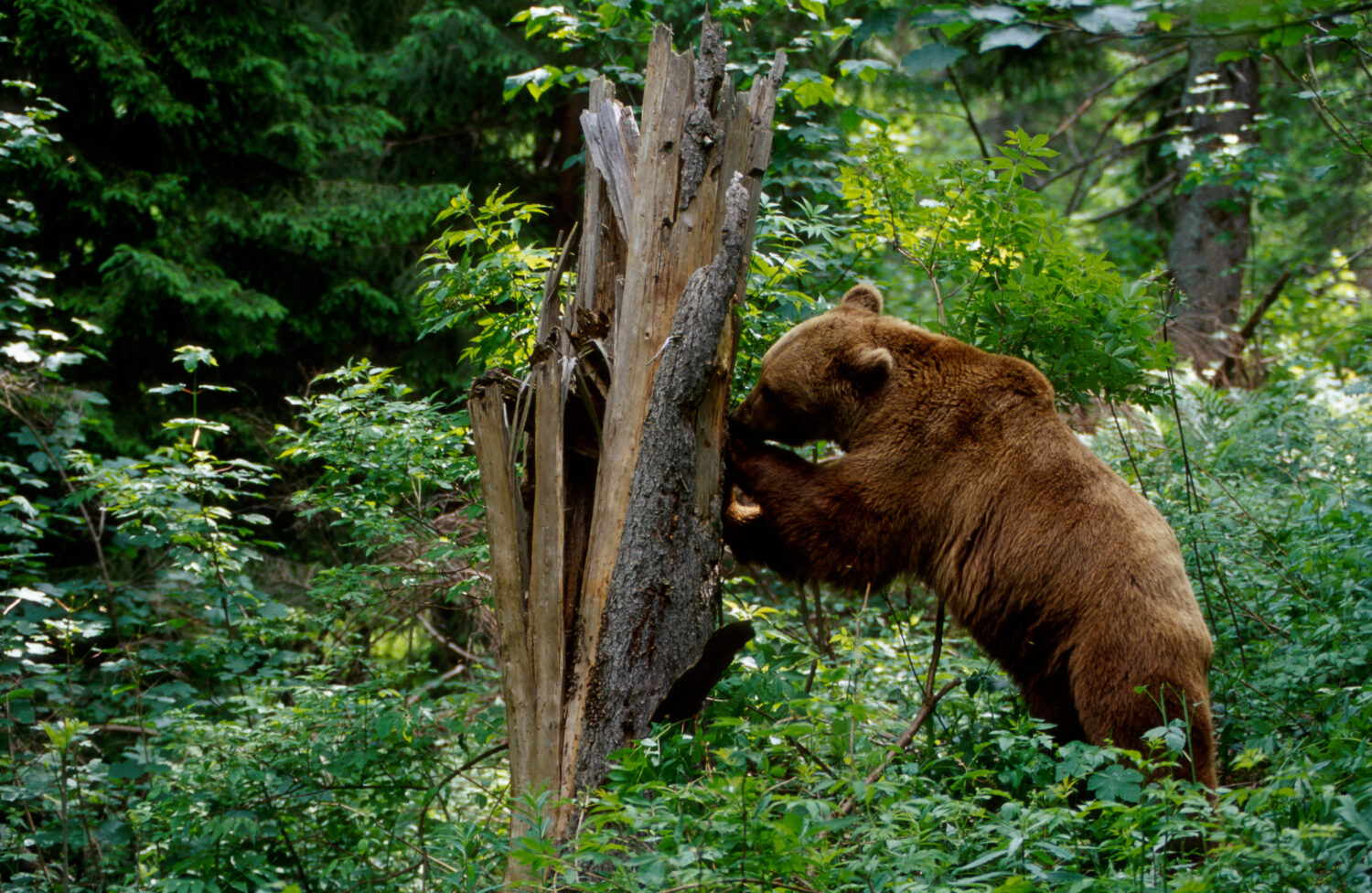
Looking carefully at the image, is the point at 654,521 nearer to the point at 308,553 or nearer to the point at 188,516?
the point at 188,516

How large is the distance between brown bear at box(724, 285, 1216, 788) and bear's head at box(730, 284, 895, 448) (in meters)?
0.01

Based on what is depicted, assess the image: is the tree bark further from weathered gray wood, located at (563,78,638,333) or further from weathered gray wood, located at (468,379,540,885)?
weathered gray wood, located at (468,379,540,885)

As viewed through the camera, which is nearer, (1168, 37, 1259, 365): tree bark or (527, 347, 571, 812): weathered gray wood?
(527, 347, 571, 812): weathered gray wood

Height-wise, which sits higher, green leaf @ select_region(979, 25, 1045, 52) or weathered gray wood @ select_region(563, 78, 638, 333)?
green leaf @ select_region(979, 25, 1045, 52)

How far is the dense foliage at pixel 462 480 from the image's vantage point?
270 cm

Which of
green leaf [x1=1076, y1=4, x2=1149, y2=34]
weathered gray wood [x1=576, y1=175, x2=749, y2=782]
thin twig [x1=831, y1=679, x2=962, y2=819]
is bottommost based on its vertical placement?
thin twig [x1=831, y1=679, x2=962, y2=819]

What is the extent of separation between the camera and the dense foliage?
8.86 ft

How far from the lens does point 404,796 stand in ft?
15.8

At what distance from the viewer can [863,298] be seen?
4.88 meters

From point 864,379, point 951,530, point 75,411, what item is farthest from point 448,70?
point 951,530

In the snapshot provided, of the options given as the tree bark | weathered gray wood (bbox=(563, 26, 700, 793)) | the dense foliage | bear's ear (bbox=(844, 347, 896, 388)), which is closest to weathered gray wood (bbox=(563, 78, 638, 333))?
→ weathered gray wood (bbox=(563, 26, 700, 793))

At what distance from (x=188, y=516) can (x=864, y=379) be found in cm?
368

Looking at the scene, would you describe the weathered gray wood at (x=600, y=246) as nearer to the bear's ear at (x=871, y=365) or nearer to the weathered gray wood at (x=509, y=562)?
the weathered gray wood at (x=509, y=562)

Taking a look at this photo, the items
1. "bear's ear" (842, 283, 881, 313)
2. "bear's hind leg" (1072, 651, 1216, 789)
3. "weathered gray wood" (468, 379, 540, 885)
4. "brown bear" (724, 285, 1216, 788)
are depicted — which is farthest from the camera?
"bear's ear" (842, 283, 881, 313)
